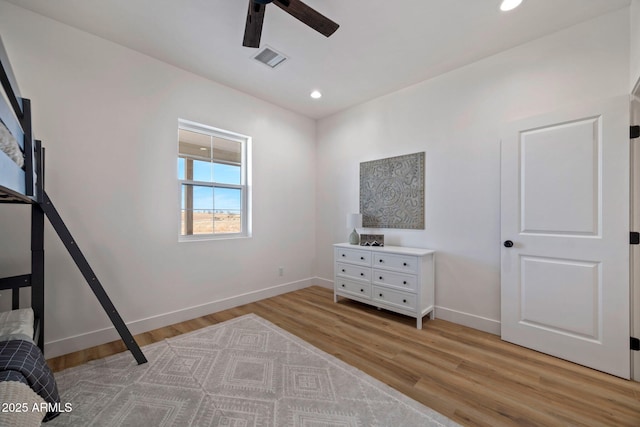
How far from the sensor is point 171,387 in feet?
6.02

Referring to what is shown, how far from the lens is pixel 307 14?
1821 mm

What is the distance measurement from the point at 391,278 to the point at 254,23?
2715 mm

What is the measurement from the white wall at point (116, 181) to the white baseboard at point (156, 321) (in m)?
0.01

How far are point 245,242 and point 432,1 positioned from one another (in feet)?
10.4

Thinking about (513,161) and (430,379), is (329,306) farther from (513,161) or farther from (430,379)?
(513,161)

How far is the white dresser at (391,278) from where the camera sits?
9.42ft

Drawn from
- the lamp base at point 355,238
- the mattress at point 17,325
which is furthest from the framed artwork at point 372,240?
the mattress at point 17,325

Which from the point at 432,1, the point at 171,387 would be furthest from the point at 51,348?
the point at 432,1

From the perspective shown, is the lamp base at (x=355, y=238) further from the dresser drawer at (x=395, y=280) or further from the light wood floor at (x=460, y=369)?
the light wood floor at (x=460, y=369)

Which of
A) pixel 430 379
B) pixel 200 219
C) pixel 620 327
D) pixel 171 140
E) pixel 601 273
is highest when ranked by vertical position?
pixel 171 140

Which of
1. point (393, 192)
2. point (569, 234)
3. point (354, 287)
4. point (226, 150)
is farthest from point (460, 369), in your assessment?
point (226, 150)

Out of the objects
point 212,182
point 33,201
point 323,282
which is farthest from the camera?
point 323,282

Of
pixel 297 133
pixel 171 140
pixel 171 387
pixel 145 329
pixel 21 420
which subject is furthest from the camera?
pixel 297 133

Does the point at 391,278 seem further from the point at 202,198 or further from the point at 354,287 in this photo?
the point at 202,198
